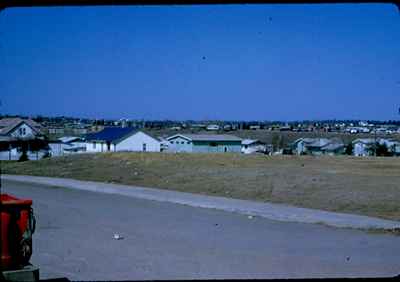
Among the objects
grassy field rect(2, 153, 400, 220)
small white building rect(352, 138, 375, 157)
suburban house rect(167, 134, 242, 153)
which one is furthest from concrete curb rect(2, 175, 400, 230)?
small white building rect(352, 138, 375, 157)

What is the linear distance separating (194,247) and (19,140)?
59909mm

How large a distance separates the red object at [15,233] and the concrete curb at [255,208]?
42.5 feet

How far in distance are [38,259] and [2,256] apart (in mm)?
5572

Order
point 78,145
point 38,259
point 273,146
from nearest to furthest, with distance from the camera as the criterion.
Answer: point 38,259 → point 78,145 → point 273,146

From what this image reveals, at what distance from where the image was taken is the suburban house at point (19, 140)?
66500mm

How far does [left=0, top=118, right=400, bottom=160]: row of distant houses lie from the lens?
7019 centimetres

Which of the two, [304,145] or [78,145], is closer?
[78,145]

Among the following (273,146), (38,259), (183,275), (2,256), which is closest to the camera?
(2,256)

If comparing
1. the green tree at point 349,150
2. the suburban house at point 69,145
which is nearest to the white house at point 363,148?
the green tree at point 349,150

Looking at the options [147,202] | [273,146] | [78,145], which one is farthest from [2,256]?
[273,146]

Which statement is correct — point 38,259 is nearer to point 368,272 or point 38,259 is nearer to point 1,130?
point 368,272

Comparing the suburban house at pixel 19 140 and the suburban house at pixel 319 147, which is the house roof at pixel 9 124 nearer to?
the suburban house at pixel 19 140

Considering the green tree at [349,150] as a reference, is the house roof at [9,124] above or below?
above

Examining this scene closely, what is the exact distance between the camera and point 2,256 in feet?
22.7
